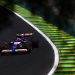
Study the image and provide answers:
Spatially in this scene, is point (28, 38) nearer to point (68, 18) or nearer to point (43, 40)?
point (43, 40)

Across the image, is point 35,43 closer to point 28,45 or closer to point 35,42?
point 35,42

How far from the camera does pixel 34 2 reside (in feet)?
10.6

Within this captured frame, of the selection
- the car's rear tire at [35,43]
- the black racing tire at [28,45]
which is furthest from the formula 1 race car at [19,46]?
the car's rear tire at [35,43]

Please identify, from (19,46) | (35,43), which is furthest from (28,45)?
(35,43)

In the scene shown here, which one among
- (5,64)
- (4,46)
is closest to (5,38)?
(4,46)

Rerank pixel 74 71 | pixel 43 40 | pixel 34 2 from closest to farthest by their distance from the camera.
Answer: pixel 34 2
pixel 74 71
pixel 43 40

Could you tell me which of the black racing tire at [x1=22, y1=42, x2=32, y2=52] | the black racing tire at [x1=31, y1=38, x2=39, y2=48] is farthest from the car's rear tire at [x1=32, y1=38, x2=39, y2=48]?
the black racing tire at [x1=22, y1=42, x2=32, y2=52]

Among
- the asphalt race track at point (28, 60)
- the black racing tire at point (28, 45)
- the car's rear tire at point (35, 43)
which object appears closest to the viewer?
the asphalt race track at point (28, 60)

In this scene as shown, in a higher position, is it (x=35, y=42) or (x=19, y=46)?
(x=35, y=42)

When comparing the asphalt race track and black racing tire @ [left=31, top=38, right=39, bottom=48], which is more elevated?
black racing tire @ [left=31, top=38, right=39, bottom=48]

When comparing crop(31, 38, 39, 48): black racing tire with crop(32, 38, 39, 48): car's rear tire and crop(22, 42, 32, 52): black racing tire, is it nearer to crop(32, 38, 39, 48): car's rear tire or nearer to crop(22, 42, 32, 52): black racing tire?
crop(32, 38, 39, 48): car's rear tire

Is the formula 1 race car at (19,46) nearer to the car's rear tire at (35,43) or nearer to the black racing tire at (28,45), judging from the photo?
the black racing tire at (28,45)

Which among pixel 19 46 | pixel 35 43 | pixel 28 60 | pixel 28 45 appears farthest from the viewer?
pixel 35 43

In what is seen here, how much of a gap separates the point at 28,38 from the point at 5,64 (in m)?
1.62
